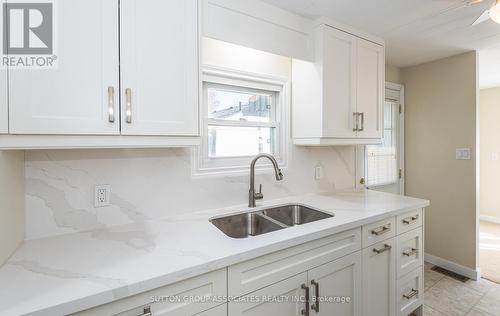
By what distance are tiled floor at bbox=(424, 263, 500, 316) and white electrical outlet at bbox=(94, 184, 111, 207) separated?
254 centimetres

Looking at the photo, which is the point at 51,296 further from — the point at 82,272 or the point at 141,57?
the point at 141,57

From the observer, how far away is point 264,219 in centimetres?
163

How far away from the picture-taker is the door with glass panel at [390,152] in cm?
275

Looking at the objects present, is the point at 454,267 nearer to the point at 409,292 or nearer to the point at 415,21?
the point at 409,292

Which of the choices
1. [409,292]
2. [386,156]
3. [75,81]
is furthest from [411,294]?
[75,81]

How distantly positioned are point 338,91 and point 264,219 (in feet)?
3.52

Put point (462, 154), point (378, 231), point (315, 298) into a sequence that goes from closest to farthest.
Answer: point (315, 298) → point (378, 231) → point (462, 154)

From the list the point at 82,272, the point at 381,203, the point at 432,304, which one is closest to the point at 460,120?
the point at 381,203

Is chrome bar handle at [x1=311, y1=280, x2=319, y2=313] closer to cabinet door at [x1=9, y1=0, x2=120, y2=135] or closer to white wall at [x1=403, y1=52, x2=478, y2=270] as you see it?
cabinet door at [x1=9, y1=0, x2=120, y2=135]

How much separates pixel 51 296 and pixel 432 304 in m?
2.71

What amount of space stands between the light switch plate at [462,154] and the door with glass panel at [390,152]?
547 mm


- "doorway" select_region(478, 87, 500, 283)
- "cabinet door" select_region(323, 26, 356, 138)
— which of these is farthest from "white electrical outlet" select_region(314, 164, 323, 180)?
"doorway" select_region(478, 87, 500, 283)

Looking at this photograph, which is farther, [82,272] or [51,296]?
[82,272]

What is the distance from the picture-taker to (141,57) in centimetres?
108
